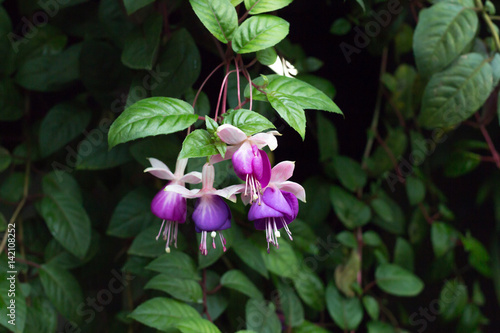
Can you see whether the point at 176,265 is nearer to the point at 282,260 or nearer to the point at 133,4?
the point at 282,260

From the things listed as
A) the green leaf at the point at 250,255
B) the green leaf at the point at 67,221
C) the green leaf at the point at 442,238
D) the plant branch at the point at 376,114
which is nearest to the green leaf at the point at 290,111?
the green leaf at the point at 250,255

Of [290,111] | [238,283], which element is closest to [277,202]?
[290,111]

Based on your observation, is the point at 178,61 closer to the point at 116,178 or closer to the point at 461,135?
the point at 116,178

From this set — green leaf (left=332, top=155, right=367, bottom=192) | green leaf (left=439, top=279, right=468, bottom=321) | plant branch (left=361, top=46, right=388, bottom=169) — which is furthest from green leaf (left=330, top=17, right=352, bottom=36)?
green leaf (left=439, top=279, right=468, bottom=321)

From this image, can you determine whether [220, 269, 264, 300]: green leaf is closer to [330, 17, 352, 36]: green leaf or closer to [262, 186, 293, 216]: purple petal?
[262, 186, 293, 216]: purple petal

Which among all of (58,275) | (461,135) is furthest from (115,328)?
(461,135)

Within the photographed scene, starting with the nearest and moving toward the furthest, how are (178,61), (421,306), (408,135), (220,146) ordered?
(220,146), (178,61), (408,135), (421,306)
